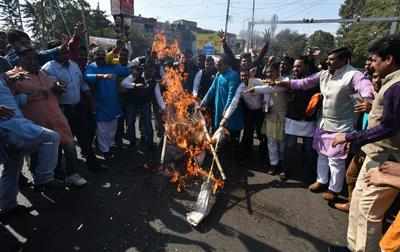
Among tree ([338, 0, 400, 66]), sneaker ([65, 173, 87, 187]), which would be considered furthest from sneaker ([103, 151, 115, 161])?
tree ([338, 0, 400, 66])

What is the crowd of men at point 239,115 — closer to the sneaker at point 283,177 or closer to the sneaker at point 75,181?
the sneaker at point 75,181

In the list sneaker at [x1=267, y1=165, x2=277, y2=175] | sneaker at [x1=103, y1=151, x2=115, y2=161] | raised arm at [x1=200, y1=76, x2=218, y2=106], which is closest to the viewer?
sneaker at [x1=267, y1=165, x2=277, y2=175]

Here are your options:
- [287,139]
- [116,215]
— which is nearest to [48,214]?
[116,215]

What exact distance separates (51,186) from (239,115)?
3.65 meters

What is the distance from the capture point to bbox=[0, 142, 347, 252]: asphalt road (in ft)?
10.4

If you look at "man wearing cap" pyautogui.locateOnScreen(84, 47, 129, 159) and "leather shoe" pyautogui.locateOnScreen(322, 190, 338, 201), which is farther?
"man wearing cap" pyautogui.locateOnScreen(84, 47, 129, 159)

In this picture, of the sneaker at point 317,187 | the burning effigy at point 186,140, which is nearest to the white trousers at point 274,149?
the sneaker at point 317,187

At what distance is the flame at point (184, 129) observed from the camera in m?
5.08

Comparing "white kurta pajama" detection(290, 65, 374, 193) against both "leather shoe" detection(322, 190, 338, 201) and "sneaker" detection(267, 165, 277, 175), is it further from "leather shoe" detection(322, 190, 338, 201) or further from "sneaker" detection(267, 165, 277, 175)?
"sneaker" detection(267, 165, 277, 175)

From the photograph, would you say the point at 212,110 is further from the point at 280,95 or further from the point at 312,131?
the point at 312,131

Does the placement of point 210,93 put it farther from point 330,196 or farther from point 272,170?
point 330,196

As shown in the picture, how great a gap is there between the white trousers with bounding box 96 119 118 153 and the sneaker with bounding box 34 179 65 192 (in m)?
1.32

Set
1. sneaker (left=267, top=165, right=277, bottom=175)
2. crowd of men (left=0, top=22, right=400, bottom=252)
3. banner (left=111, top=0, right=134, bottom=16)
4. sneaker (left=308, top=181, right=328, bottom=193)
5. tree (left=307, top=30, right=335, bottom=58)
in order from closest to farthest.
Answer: crowd of men (left=0, top=22, right=400, bottom=252)
sneaker (left=308, top=181, right=328, bottom=193)
sneaker (left=267, top=165, right=277, bottom=175)
banner (left=111, top=0, right=134, bottom=16)
tree (left=307, top=30, right=335, bottom=58)

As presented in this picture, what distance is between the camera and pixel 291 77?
530 cm
